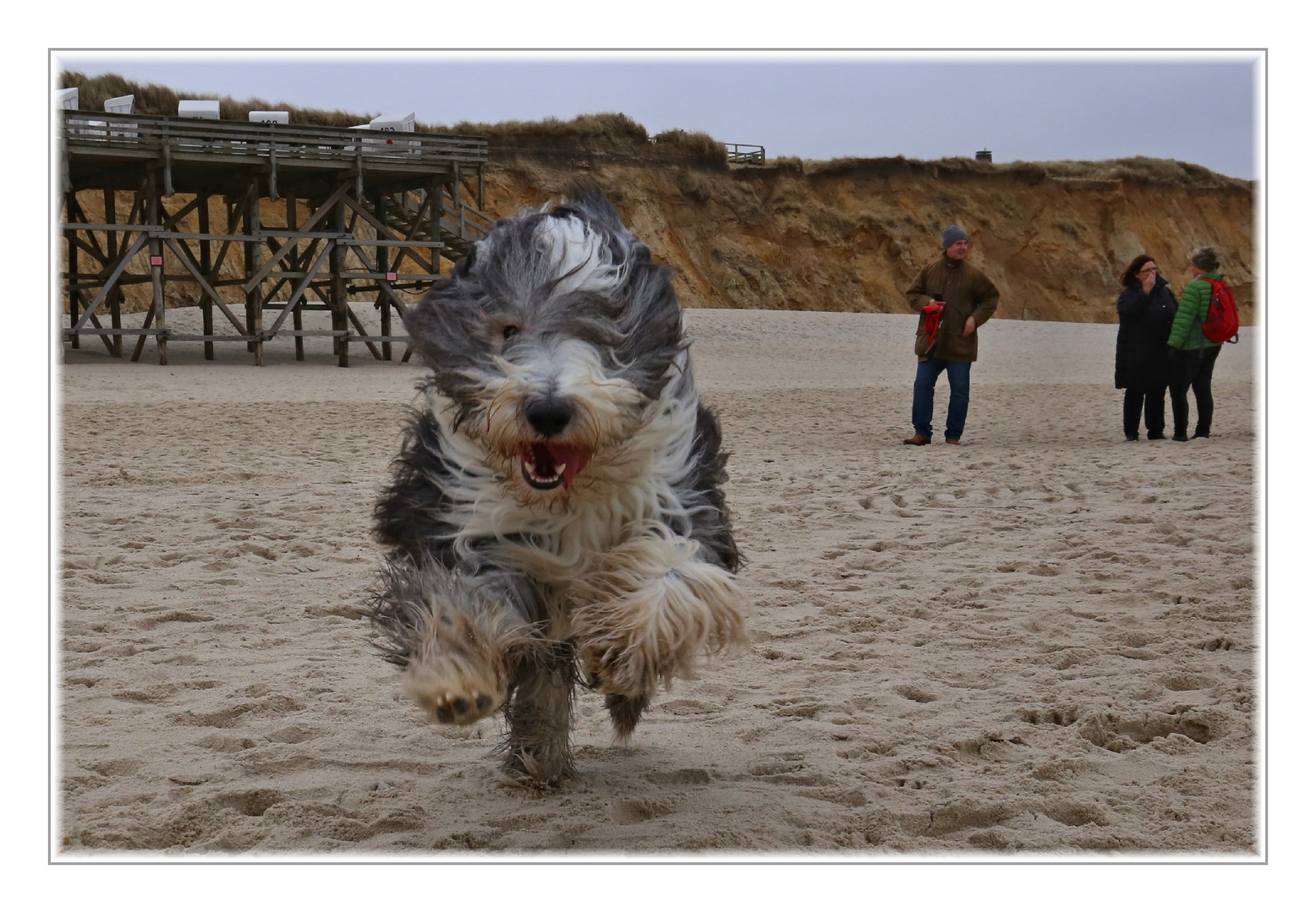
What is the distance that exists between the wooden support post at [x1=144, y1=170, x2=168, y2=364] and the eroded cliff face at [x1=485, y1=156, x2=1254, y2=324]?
58.0 feet

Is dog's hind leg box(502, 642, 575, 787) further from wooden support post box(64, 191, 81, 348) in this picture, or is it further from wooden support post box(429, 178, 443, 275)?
wooden support post box(64, 191, 81, 348)

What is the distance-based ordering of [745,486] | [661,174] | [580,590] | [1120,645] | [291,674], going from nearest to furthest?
1. [580,590]
2. [291,674]
3. [1120,645]
4. [745,486]
5. [661,174]

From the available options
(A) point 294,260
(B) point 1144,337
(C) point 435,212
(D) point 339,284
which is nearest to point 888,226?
(C) point 435,212

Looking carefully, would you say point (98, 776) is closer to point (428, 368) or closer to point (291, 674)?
point (291, 674)

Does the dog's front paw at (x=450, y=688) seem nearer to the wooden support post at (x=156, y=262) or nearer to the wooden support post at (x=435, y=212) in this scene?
the wooden support post at (x=156, y=262)

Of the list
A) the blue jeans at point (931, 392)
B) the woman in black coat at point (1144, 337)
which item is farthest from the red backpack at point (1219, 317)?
the blue jeans at point (931, 392)

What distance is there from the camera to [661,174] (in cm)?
4281

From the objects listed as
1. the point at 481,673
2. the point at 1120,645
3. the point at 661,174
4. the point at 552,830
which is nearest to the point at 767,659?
the point at 1120,645

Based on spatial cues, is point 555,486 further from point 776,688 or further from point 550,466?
point 776,688

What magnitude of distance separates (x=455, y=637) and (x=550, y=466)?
467 mm

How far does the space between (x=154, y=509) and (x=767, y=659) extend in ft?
14.6

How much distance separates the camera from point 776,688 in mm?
4527

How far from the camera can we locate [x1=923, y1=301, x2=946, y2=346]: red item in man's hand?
1089cm

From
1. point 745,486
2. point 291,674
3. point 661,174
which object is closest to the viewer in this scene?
point 291,674
